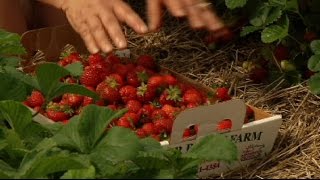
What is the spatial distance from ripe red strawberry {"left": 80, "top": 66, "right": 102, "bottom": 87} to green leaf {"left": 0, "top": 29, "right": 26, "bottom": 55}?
2.57 feet

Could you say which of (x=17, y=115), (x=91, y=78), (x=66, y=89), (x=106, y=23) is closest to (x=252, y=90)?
(x=91, y=78)

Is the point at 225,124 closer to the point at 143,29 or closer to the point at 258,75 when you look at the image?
the point at 143,29

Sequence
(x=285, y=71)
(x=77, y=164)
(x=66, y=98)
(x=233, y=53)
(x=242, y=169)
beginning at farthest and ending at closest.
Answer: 1. (x=233, y=53)
2. (x=285, y=71)
3. (x=66, y=98)
4. (x=242, y=169)
5. (x=77, y=164)

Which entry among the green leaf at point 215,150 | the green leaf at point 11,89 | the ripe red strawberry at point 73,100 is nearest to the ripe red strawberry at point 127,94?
the ripe red strawberry at point 73,100

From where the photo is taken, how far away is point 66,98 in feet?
6.49

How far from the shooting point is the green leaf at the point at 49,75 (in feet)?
3.43

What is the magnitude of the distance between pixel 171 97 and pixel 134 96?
112 millimetres

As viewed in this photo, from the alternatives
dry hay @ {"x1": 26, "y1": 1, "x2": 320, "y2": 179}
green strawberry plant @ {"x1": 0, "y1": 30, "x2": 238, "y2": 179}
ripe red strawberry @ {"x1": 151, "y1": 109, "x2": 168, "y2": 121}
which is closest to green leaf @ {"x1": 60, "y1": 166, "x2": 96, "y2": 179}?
green strawberry plant @ {"x1": 0, "y1": 30, "x2": 238, "y2": 179}

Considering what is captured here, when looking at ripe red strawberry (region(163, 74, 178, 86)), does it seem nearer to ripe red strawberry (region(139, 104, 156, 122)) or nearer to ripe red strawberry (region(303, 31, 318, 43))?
ripe red strawberry (region(139, 104, 156, 122))

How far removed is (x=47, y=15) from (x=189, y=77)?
0.65 meters

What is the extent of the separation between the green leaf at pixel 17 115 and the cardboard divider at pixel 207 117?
0.55m

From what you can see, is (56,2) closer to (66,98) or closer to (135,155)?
(66,98)

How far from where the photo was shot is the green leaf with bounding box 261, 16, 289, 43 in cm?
202

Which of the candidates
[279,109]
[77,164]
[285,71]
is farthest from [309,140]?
[77,164]
